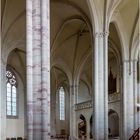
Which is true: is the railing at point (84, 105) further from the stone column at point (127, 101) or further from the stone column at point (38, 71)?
the stone column at point (38, 71)

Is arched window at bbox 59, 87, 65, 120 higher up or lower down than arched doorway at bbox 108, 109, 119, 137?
higher up

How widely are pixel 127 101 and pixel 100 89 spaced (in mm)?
7323

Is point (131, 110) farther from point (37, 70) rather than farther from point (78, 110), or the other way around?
point (37, 70)

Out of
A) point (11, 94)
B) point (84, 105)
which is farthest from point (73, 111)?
point (11, 94)

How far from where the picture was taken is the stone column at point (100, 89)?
1906cm

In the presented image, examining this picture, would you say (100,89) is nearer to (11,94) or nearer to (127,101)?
(127,101)

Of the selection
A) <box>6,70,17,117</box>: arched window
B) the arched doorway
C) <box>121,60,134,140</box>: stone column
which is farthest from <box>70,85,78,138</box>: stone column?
<box>121,60,134,140</box>: stone column

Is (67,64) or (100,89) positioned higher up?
(67,64)

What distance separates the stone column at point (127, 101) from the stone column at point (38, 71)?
49.1ft

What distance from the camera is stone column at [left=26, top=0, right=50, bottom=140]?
38.1ft

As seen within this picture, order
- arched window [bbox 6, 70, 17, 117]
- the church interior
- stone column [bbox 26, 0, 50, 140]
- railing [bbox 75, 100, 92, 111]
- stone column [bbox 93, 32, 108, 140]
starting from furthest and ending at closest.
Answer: arched window [bbox 6, 70, 17, 117]
railing [bbox 75, 100, 92, 111]
stone column [bbox 93, 32, 108, 140]
the church interior
stone column [bbox 26, 0, 50, 140]

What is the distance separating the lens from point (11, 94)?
32812mm

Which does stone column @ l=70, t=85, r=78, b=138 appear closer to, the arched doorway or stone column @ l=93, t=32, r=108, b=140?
the arched doorway

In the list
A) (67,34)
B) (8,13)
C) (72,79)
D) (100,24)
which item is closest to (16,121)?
(72,79)
